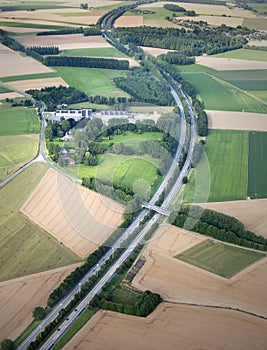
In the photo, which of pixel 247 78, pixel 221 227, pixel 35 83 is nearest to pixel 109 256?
pixel 221 227

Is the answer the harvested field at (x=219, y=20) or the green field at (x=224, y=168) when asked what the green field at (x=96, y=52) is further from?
the green field at (x=224, y=168)

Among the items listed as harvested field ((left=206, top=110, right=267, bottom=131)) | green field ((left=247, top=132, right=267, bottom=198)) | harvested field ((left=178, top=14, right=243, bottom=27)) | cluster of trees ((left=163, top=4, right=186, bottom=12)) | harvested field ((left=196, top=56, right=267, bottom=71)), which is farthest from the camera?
cluster of trees ((left=163, top=4, right=186, bottom=12))

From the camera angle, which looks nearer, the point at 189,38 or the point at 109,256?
the point at 109,256

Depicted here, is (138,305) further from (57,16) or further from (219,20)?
(219,20)

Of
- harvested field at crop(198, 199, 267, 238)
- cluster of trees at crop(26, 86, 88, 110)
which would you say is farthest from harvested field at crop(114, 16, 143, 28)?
harvested field at crop(198, 199, 267, 238)

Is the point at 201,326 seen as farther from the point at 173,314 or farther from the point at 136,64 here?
the point at 136,64

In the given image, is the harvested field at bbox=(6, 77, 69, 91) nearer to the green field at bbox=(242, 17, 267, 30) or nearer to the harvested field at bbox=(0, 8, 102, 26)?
the harvested field at bbox=(0, 8, 102, 26)

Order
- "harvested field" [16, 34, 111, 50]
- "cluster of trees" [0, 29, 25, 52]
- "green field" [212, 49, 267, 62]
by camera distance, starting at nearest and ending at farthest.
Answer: "cluster of trees" [0, 29, 25, 52], "green field" [212, 49, 267, 62], "harvested field" [16, 34, 111, 50]
